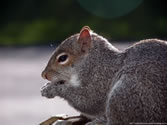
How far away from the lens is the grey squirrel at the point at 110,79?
273 centimetres

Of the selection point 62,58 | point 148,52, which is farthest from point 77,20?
point 148,52

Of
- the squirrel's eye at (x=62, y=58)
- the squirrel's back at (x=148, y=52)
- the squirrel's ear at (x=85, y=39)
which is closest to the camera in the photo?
the squirrel's back at (x=148, y=52)

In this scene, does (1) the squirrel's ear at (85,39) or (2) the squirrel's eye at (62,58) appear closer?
(1) the squirrel's ear at (85,39)

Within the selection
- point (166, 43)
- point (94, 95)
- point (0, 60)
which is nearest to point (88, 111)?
point (94, 95)

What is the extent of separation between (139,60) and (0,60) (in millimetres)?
10678

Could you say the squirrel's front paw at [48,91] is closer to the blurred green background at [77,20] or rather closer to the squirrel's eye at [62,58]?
the squirrel's eye at [62,58]

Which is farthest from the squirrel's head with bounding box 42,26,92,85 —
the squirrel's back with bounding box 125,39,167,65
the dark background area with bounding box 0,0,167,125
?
the dark background area with bounding box 0,0,167,125

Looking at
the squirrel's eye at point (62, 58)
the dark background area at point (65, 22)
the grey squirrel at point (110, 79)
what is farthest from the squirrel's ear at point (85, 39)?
the dark background area at point (65, 22)

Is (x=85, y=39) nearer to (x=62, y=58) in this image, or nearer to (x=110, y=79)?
(x=62, y=58)

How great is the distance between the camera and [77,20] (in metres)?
14.9

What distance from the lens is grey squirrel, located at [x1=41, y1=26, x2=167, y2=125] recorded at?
2.73 m

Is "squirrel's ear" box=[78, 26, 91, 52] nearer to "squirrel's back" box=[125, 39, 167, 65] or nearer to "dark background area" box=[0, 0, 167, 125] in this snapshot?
"squirrel's back" box=[125, 39, 167, 65]

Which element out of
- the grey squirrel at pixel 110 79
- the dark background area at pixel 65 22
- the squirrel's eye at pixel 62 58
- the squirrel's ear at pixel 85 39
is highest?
the dark background area at pixel 65 22

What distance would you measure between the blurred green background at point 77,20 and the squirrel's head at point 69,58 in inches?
423
